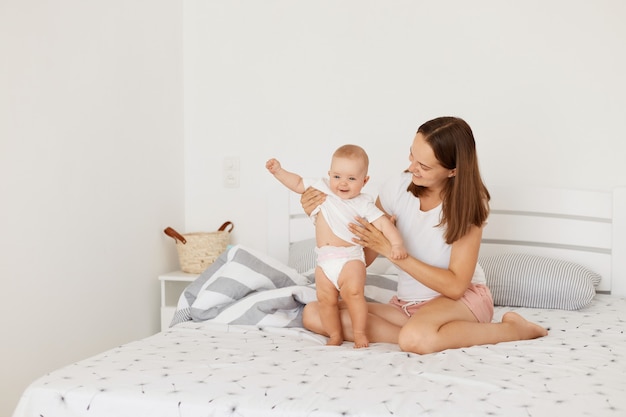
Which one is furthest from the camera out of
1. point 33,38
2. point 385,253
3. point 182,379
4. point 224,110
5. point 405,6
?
point 224,110

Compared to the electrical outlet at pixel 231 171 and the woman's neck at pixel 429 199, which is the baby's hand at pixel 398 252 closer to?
the woman's neck at pixel 429 199

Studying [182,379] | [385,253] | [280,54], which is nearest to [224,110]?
[280,54]

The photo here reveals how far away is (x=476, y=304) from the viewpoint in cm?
194

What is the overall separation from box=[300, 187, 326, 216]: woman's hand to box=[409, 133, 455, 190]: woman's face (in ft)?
0.85

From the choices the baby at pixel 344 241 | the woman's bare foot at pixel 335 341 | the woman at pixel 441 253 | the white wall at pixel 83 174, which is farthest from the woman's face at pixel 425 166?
the white wall at pixel 83 174

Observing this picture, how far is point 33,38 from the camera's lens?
2.18m

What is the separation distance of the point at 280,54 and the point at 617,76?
4.43 ft

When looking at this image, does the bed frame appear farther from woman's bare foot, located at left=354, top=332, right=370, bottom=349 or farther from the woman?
woman's bare foot, located at left=354, top=332, right=370, bottom=349

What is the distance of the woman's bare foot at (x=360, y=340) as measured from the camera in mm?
1841

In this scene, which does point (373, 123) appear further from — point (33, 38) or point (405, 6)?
point (33, 38)

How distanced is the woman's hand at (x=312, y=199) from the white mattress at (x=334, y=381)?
1.21 feet

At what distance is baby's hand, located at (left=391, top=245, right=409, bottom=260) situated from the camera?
1.84 metres

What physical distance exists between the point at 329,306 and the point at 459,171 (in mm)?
500

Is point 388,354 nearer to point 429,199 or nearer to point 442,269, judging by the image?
point 442,269
